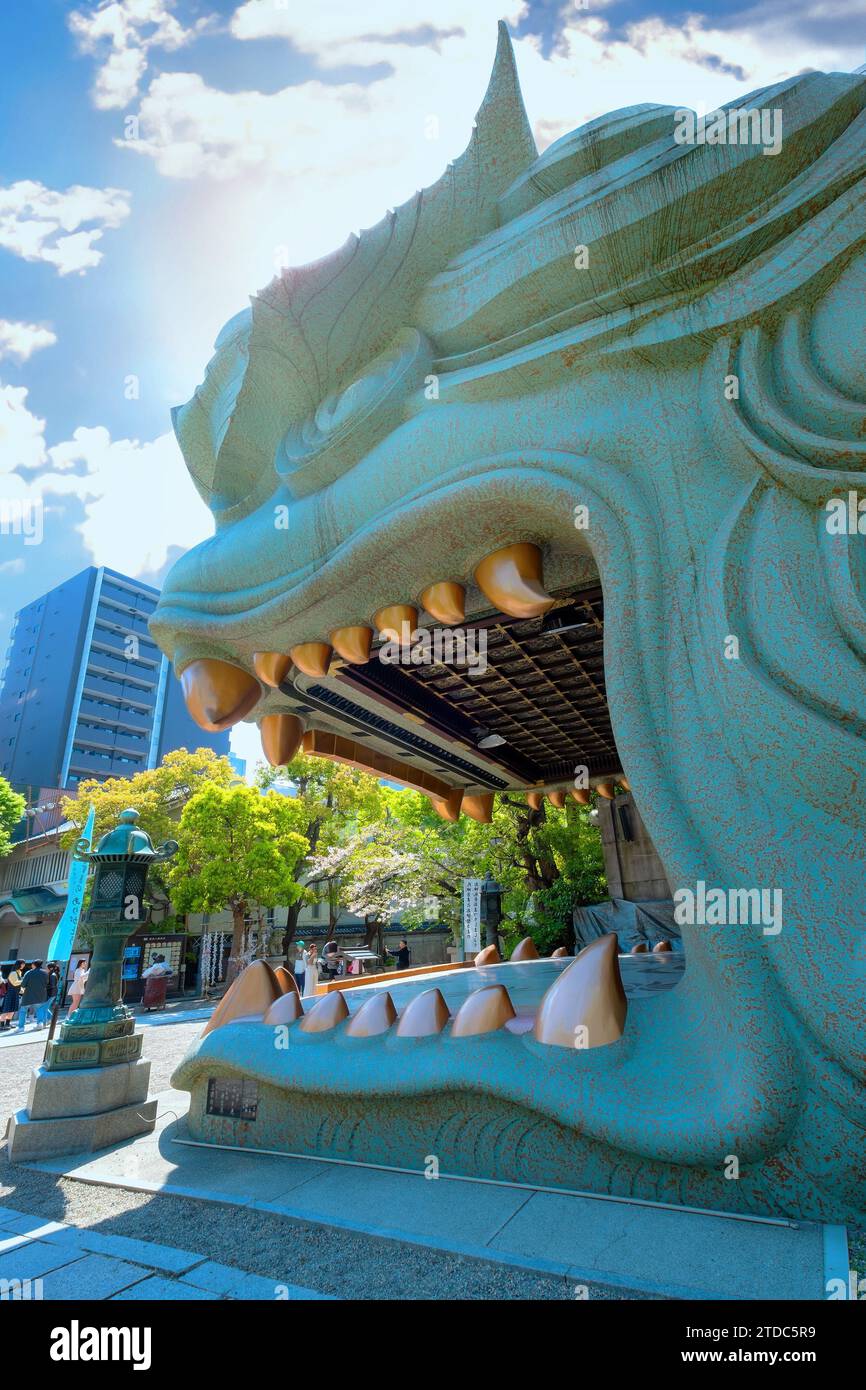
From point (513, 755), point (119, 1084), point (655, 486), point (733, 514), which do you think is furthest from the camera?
point (513, 755)

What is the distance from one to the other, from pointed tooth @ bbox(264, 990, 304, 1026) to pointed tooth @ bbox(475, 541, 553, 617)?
2.64m

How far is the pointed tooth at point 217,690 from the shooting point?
436cm

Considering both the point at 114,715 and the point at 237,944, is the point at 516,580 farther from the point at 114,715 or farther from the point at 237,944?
the point at 114,715

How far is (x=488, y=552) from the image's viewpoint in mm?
3699

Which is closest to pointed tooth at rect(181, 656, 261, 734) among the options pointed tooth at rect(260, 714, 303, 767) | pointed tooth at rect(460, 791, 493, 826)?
pointed tooth at rect(260, 714, 303, 767)

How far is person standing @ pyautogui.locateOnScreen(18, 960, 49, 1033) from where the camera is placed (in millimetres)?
16141

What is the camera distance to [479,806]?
8.74 m

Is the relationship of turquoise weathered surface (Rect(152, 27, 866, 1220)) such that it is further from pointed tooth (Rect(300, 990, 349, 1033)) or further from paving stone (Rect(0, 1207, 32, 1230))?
paving stone (Rect(0, 1207, 32, 1230))

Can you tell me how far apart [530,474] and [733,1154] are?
2986 mm

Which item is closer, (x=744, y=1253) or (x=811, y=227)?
(x=744, y=1253)

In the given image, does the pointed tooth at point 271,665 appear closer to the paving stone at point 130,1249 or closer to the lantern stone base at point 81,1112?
the paving stone at point 130,1249

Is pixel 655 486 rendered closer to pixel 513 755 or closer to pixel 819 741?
pixel 819 741

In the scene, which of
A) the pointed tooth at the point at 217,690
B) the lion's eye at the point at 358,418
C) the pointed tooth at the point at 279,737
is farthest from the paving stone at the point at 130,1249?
the lion's eye at the point at 358,418

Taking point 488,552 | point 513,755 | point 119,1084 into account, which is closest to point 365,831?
point 513,755
